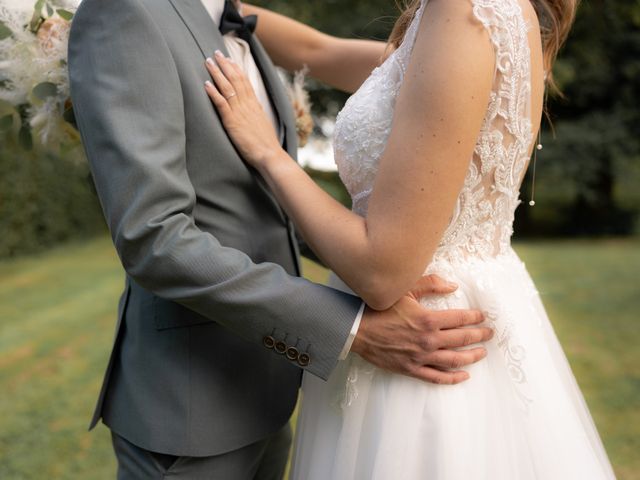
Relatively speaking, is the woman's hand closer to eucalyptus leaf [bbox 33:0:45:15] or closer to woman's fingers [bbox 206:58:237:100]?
woman's fingers [bbox 206:58:237:100]

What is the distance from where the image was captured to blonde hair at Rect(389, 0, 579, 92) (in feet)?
5.92

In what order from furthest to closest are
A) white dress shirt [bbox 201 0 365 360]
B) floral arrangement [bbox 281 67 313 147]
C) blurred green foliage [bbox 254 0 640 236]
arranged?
blurred green foliage [bbox 254 0 640 236] < floral arrangement [bbox 281 67 313 147] < white dress shirt [bbox 201 0 365 360]

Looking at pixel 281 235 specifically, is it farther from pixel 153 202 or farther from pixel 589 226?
pixel 589 226

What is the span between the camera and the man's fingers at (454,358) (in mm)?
1534

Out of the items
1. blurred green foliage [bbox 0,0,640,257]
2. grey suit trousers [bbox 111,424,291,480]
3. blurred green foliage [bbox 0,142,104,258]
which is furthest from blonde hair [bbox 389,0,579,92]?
blurred green foliage [bbox 0,0,640,257]

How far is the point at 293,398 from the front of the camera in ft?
6.15

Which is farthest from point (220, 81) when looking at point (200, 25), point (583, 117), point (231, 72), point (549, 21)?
point (583, 117)

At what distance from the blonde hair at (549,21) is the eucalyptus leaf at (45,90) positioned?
908 millimetres

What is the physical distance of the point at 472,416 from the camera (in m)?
1.57

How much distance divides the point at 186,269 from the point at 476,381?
70cm

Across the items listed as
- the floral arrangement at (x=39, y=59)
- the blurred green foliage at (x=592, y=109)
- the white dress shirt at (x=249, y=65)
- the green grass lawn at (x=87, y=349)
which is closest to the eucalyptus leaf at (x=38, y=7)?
the floral arrangement at (x=39, y=59)

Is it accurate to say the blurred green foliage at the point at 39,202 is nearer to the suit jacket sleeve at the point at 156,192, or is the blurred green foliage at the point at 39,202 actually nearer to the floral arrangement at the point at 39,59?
the floral arrangement at the point at 39,59

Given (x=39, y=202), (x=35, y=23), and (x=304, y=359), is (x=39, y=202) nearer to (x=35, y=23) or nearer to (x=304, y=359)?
(x=35, y=23)

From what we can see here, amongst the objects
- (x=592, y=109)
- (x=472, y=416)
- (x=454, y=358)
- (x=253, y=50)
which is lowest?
(x=592, y=109)
